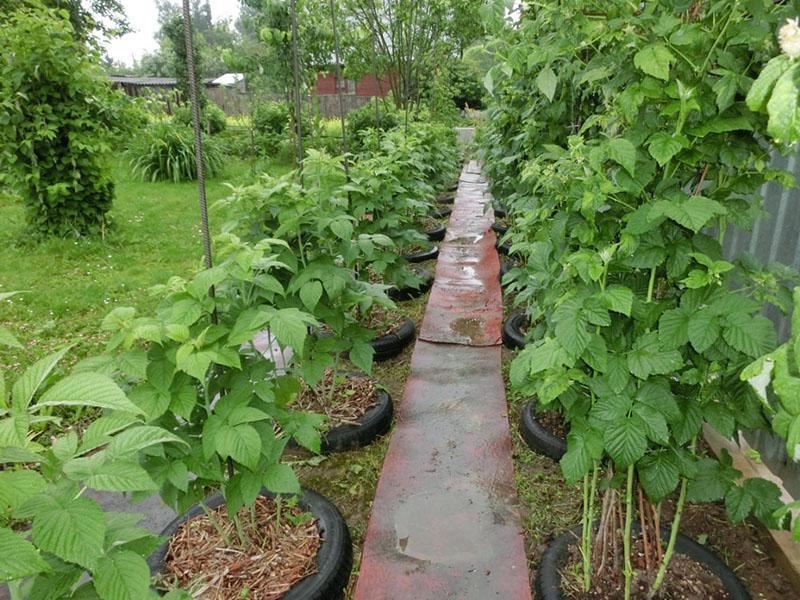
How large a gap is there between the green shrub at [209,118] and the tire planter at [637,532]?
1193cm

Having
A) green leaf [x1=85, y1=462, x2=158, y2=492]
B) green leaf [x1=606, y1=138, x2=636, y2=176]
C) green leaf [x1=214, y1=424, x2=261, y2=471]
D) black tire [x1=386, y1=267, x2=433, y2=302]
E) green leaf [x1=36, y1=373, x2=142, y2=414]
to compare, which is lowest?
black tire [x1=386, y1=267, x2=433, y2=302]

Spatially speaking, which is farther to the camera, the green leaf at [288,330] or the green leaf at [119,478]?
the green leaf at [288,330]

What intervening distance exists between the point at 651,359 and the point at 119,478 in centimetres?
126

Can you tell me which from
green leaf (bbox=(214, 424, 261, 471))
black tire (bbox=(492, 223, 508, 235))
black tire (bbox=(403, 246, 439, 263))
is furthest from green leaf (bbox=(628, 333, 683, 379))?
black tire (bbox=(492, 223, 508, 235))

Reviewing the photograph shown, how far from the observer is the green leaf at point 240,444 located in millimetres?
1499

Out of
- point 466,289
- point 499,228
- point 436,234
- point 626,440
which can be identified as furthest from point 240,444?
point 499,228

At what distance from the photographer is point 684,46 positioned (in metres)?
1.42

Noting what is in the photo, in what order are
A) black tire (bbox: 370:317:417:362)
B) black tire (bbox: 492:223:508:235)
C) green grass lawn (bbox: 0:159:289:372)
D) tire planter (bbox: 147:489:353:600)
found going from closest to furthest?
1. tire planter (bbox: 147:489:353:600)
2. black tire (bbox: 370:317:417:362)
3. green grass lawn (bbox: 0:159:289:372)
4. black tire (bbox: 492:223:508:235)

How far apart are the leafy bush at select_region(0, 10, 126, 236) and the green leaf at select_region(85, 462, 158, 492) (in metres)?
5.45

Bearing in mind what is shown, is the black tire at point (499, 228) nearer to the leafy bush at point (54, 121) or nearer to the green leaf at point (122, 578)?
the leafy bush at point (54, 121)

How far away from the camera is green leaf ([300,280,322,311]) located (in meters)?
2.15

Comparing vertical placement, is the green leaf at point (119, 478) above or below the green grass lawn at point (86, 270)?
above

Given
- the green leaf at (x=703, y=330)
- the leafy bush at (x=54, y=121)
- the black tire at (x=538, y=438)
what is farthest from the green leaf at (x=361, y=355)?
the leafy bush at (x=54, y=121)

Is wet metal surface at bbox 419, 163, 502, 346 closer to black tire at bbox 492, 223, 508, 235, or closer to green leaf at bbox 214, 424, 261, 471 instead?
black tire at bbox 492, 223, 508, 235
